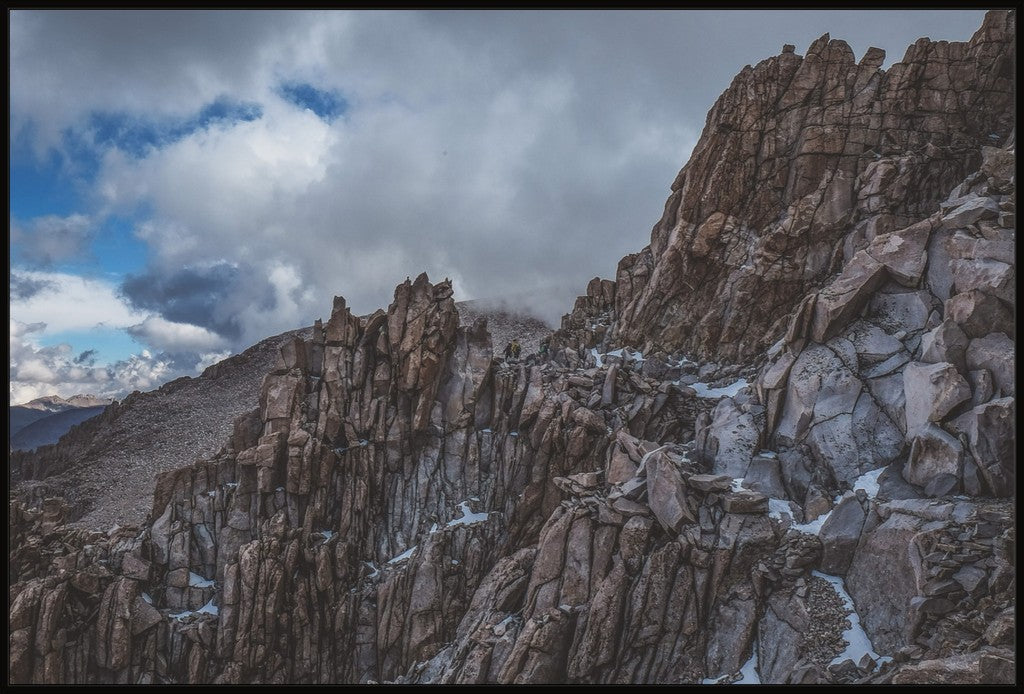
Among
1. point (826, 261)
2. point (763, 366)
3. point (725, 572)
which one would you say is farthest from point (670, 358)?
point (725, 572)

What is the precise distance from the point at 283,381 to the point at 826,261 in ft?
159

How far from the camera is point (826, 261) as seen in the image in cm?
4259

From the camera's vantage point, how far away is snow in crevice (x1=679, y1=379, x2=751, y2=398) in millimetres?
41344

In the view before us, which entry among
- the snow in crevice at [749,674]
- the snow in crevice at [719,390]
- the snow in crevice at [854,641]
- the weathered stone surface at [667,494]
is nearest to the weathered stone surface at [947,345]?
the snow in crevice at [719,390]

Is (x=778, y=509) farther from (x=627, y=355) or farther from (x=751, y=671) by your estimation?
(x=627, y=355)

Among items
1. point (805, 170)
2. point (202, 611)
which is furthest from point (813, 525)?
point (202, 611)

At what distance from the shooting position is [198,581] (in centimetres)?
4162

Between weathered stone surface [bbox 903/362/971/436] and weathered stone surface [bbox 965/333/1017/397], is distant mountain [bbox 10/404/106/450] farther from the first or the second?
weathered stone surface [bbox 965/333/1017/397]

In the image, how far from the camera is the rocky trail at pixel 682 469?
25.3 metres

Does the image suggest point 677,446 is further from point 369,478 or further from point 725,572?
point 369,478

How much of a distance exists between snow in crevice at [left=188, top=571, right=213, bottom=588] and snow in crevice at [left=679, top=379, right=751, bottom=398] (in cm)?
4322

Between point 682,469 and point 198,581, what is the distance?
39.2 m

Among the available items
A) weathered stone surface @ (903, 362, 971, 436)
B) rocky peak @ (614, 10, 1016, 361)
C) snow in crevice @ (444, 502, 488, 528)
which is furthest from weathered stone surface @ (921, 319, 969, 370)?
snow in crevice @ (444, 502, 488, 528)

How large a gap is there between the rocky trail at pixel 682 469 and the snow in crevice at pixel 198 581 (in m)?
0.12
